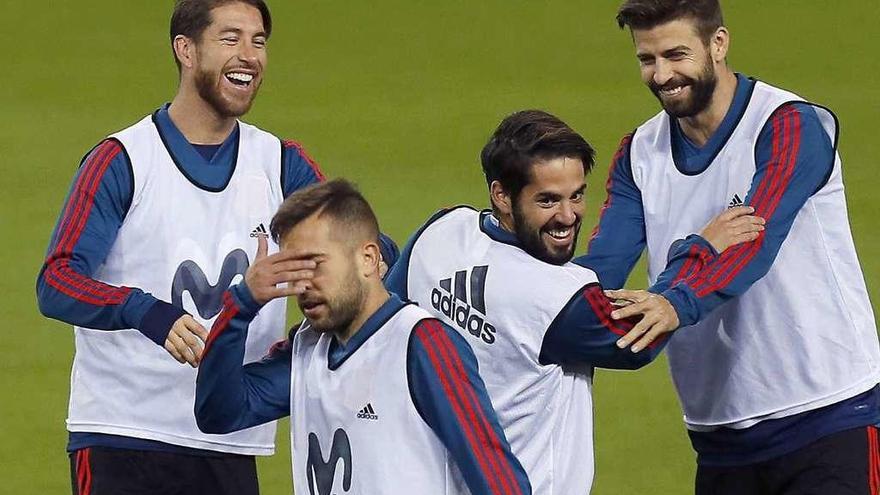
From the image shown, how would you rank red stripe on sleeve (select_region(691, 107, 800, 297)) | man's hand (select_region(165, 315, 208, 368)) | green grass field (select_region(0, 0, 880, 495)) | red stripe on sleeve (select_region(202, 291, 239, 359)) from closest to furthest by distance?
A: red stripe on sleeve (select_region(202, 291, 239, 359))
man's hand (select_region(165, 315, 208, 368))
red stripe on sleeve (select_region(691, 107, 800, 297))
green grass field (select_region(0, 0, 880, 495))

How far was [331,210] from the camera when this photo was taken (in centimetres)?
339

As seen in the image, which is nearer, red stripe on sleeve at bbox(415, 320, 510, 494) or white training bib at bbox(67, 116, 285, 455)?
red stripe on sleeve at bbox(415, 320, 510, 494)

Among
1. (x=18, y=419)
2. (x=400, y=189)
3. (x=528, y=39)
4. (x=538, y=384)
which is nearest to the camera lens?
(x=538, y=384)

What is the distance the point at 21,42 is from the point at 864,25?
566 centimetres

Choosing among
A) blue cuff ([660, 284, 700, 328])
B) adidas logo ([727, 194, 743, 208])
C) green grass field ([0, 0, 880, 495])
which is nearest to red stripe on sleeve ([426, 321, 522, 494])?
blue cuff ([660, 284, 700, 328])

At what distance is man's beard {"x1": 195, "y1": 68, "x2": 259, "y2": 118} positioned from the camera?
430 centimetres

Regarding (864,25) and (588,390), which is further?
(864,25)

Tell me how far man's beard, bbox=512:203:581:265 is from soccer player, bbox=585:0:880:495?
0.50 meters

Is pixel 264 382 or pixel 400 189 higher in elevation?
pixel 400 189

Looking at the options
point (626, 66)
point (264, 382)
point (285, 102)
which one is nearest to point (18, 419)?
point (264, 382)

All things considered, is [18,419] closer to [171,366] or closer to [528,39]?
[171,366]

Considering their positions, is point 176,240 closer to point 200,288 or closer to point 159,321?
point 200,288

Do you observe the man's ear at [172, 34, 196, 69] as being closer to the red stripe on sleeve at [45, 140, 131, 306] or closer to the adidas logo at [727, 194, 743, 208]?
the red stripe on sleeve at [45, 140, 131, 306]

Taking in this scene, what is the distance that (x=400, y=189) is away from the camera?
9422 mm
